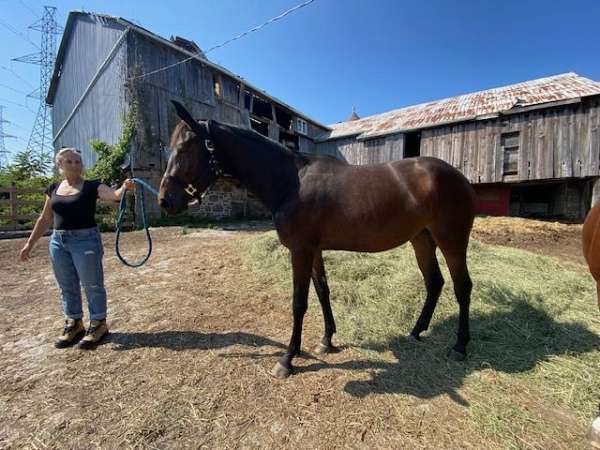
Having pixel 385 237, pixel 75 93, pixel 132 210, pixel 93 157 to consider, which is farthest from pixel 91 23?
pixel 385 237

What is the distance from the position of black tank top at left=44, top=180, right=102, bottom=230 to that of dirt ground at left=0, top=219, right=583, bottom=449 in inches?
49.5

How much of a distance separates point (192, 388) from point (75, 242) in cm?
183

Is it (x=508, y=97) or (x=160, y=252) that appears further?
(x=508, y=97)

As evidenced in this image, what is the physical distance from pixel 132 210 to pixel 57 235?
10.6 metres

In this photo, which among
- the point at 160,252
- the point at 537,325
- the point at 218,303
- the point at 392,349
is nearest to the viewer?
the point at 392,349

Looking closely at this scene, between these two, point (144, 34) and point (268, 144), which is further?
point (144, 34)

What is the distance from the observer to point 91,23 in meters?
14.9

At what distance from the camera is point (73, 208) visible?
2670 millimetres

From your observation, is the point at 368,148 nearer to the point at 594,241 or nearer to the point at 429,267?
the point at 429,267

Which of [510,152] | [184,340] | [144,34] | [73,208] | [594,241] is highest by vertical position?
[144,34]

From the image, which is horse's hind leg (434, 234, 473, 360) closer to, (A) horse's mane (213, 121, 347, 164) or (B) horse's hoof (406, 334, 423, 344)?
(B) horse's hoof (406, 334, 423, 344)

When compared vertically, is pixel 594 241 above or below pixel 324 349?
above

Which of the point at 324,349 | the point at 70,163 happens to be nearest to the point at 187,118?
the point at 70,163

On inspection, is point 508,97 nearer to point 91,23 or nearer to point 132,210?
point 132,210
